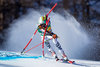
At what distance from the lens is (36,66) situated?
123 inches

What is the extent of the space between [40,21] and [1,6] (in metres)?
13.7

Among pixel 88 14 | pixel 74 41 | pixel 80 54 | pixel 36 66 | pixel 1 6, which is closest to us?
pixel 36 66

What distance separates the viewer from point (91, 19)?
52.0 ft

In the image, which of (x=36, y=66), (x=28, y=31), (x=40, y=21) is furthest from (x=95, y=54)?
(x=36, y=66)

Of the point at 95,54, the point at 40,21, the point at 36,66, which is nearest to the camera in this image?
the point at 36,66

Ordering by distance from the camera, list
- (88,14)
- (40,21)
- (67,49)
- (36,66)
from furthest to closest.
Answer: (88,14)
(67,49)
(40,21)
(36,66)

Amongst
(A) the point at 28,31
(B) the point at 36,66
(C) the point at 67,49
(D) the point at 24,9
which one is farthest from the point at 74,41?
(D) the point at 24,9

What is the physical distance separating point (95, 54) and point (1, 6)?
12049mm

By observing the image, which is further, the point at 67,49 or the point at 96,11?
the point at 96,11

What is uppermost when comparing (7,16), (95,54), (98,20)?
(7,16)

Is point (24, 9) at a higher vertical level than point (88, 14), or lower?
higher

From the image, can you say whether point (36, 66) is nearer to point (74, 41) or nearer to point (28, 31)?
point (74, 41)

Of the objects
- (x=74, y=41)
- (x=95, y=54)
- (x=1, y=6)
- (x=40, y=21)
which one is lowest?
(x=95, y=54)

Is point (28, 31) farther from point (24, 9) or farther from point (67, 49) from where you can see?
point (24, 9)
